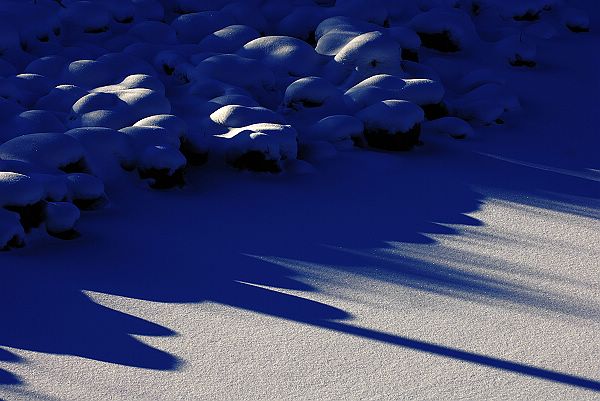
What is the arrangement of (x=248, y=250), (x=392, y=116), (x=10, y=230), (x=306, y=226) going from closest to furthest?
1. (x=10, y=230)
2. (x=248, y=250)
3. (x=306, y=226)
4. (x=392, y=116)

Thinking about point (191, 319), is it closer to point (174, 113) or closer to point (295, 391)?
point (295, 391)

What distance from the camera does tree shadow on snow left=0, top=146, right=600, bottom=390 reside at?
7.87 ft

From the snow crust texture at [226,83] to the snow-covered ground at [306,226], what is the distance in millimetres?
10

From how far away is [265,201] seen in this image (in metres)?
3.23

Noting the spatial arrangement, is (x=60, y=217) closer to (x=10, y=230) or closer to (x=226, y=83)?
(x=10, y=230)

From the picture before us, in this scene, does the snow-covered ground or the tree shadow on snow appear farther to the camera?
the tree shadow on snow

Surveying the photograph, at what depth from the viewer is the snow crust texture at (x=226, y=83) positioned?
10.6ft

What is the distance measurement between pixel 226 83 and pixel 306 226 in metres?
1.05

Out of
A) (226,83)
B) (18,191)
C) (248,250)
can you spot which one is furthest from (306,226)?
(226,83)

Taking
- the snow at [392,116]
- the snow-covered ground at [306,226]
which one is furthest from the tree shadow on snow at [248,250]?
the snow at [392,116]

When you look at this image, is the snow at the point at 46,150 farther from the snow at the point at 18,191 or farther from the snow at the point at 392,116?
the snow at the point at 392,116

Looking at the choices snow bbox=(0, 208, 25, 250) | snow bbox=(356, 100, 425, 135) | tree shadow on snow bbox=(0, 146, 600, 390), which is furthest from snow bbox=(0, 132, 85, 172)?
snow bbox=(356, 100, 425, 135)

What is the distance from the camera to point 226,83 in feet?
12.8

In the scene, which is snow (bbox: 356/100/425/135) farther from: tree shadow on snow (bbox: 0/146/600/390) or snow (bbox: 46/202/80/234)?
snow (bbox: 46/202/80/234)
